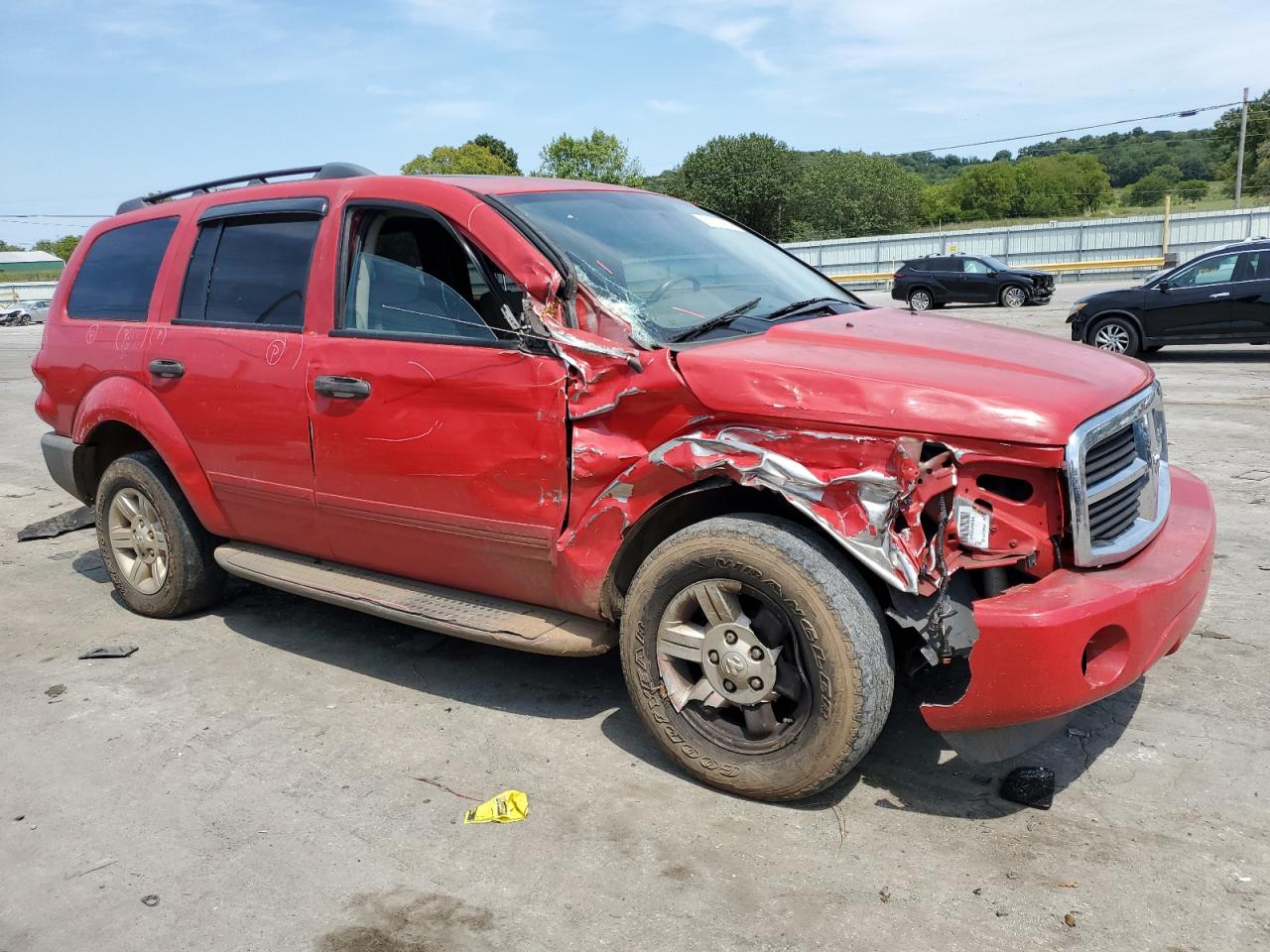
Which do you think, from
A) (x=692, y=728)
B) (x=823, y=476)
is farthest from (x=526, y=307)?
(x=692, y=728)

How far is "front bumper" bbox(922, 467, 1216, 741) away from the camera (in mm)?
2742

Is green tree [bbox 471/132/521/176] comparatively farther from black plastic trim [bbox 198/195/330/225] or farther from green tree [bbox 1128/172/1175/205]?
black plastic trim [bbox 198/195/330/225]

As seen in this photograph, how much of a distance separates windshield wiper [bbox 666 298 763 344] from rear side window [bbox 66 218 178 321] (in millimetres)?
2891

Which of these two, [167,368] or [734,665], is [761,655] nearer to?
[734,665]

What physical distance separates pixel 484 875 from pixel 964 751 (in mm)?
1439

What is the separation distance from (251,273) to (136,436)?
4.22ft

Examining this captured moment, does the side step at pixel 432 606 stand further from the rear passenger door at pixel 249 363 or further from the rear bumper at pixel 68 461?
the rear bumper at pixel 68 461

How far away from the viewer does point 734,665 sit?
316cm

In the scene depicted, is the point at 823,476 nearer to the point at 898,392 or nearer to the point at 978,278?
the point at 898,392

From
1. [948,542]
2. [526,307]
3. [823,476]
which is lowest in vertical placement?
[948,542]

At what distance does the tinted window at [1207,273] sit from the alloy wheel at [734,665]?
12.9 metres

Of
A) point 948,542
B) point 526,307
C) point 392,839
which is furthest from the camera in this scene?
point 526,307

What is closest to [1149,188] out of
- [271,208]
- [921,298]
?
[921,298]

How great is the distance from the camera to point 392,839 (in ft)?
10.2
